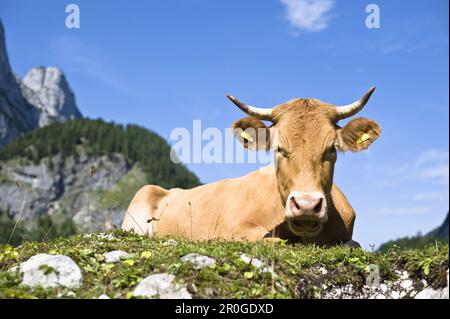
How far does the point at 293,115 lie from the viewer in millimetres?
7859

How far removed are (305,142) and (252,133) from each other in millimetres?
1510

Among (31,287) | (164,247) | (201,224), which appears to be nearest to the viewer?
(31,287)

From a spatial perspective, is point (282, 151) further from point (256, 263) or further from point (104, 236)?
point (104, 236)

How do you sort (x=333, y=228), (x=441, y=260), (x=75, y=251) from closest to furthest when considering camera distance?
(x=441, y=260)
(x=75, y=251)
(x=333, y=228)

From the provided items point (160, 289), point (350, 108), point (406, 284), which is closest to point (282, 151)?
point (350, 108)

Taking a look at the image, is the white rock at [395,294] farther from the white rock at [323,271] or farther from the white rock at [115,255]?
the white rock at [115,255]

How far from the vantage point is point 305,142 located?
7367mm

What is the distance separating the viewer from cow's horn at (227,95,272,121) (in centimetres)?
840

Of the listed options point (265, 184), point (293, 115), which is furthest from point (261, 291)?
point (265, 184)

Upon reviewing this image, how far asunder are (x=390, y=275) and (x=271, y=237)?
99.1 inches

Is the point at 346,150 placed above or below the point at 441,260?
above

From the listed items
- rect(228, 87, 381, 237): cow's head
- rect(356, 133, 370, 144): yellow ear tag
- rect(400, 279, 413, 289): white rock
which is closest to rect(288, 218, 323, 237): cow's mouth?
rect(228, 87, 381, 237): cow's head

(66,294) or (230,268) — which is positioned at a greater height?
(230,268)
